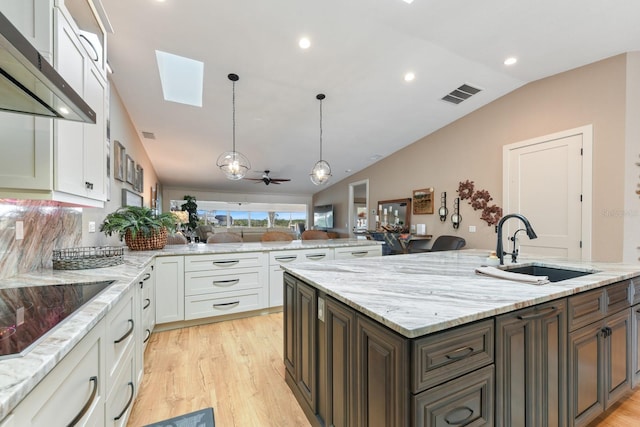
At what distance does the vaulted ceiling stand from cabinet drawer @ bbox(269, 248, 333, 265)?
2.29 meters

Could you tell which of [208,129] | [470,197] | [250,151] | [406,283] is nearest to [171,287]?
[406,283]

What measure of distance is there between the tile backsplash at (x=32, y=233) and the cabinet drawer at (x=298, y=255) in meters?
1.86

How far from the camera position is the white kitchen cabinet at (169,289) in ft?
8.73

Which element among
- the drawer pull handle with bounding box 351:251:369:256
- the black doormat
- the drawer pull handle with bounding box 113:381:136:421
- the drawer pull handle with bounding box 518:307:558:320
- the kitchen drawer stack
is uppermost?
the drawer pull handle with bounding box 518:307:558:320

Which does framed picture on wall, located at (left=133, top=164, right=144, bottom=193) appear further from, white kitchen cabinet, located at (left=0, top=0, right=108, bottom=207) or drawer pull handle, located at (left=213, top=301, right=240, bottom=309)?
white kitchen cabinet, located at (left=0, top=0, right=108, bottom=207)

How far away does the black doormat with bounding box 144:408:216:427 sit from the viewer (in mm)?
1535

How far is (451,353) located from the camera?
36.6 inches

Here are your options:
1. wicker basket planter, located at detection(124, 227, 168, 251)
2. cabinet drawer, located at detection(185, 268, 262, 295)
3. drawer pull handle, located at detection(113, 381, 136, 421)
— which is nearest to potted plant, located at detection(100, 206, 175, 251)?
wicker basket planter, located at detection(124, 227, 168, 251)

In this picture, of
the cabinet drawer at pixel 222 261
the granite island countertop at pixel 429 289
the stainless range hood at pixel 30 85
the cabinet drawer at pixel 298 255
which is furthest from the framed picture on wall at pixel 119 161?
the granite island countertop at pixel 429 289

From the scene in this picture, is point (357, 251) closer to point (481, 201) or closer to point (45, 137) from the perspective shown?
point (481, 201)

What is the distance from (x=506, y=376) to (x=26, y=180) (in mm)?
2274

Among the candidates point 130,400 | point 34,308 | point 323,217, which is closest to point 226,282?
point 130,400

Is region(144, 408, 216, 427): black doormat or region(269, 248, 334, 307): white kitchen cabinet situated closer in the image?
region(144, 408, 216, 427): black doormat

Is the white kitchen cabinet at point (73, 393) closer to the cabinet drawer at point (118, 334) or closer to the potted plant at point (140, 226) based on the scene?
the cabinet drawer at point (118, 334)
